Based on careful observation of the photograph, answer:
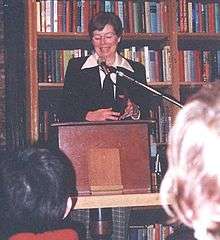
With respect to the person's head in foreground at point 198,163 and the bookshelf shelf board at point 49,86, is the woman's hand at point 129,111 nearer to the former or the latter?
the bookshelf shelf board at point 49,86

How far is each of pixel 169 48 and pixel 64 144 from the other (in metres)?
1.75

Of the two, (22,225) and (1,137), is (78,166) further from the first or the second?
(1,137)

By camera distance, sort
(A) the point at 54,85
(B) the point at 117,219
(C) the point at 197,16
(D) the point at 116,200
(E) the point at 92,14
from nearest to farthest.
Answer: (D) the point at 116,200
(B) the point at 117,219
(A) the point at 54,85
(E) the point at 92,14
(C) the point at 197,16

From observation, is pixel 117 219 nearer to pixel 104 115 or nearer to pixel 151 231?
pixel 104 115

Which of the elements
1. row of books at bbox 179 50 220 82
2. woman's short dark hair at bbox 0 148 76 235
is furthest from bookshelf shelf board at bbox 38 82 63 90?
woman's short dark hair at bbox 0 148 76 235

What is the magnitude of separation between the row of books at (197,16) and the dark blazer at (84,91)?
2.23 feet

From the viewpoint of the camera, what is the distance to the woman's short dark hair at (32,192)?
1679 millimetres

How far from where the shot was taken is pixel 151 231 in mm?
3904

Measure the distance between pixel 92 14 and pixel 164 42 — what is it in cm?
54

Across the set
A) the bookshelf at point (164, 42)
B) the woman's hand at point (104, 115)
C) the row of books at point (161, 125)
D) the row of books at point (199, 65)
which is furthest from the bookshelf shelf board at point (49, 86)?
the woman's hand at point (104, 115)

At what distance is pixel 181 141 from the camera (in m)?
0.87

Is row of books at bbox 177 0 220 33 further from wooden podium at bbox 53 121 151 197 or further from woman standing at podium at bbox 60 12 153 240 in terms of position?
wooden podium at bbox 53 121 151 197

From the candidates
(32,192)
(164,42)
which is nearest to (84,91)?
(164,42)

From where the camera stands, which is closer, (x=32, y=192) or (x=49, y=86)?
(x=32, y=192)
